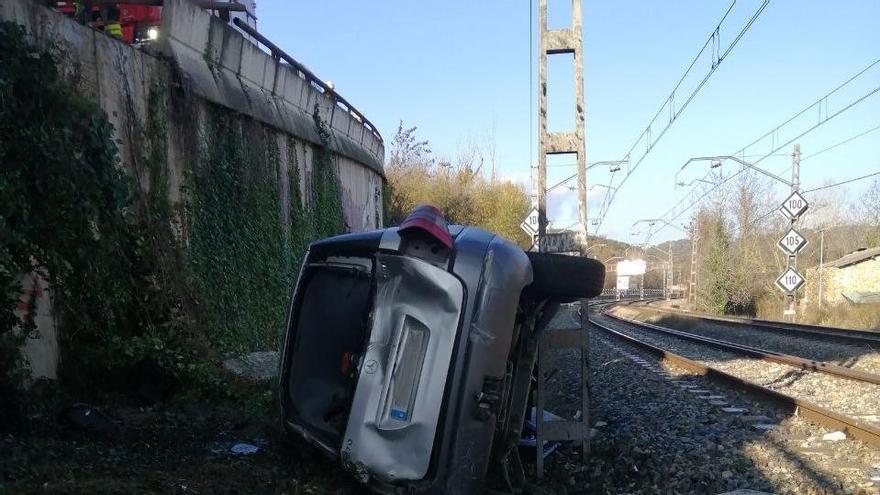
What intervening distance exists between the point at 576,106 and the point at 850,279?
33.9m

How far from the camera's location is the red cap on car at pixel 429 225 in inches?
166

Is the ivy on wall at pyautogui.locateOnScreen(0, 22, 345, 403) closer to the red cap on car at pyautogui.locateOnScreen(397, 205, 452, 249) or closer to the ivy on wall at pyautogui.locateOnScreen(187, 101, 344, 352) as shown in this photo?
the ivy on wall at pyautogui.locateOnScreen(187, 101, 344, 352)

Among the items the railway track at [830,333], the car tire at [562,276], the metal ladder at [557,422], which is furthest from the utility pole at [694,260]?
the car tire at [562,276]

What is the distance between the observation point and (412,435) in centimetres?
411

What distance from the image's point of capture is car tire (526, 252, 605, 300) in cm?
512

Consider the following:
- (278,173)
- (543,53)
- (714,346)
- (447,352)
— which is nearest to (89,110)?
(447,352)

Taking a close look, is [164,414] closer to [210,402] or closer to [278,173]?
[210,402]

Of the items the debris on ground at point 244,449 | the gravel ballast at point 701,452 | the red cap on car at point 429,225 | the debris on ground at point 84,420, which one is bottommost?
the gravel ballast at point 701,452

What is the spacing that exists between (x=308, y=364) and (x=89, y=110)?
2823 millimetres

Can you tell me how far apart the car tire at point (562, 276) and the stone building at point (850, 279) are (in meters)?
35.4

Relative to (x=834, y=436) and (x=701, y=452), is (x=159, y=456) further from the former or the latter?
(x=834, y=436)

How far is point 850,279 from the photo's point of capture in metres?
41.4

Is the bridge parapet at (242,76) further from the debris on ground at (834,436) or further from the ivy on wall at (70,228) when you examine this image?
the debris on ground at (834,436)

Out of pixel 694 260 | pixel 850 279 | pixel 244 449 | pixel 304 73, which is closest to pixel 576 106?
pixel 304 73
